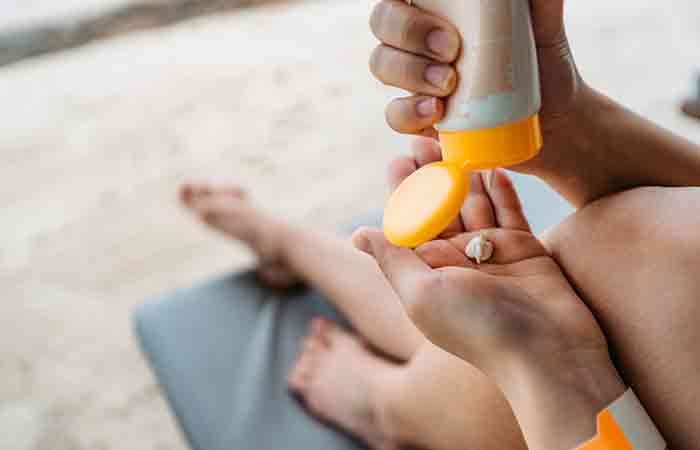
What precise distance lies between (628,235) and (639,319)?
2.6 inches

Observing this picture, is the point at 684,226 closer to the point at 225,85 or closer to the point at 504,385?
the point at 504,385

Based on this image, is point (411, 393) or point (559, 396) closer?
point (559, 396)

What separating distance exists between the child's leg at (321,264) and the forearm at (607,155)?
0.23 m

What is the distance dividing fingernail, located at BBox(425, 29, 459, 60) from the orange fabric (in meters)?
0.26

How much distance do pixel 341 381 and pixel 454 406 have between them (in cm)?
21

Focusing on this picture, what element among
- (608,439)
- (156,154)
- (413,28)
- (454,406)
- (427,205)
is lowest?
(156,154)

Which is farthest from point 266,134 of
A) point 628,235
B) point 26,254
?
point 628,235

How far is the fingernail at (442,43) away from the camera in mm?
488

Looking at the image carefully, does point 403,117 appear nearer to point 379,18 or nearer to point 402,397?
point 379,18

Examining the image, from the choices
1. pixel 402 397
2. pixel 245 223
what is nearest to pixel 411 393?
pixel 402 397

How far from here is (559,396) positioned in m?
0.51

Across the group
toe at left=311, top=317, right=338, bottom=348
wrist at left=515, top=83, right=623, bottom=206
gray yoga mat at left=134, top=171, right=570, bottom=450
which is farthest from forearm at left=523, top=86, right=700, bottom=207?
toe at left=311, top=317, right=338, bottom=348

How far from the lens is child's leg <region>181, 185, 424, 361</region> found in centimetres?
85

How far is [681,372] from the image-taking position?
0.53 m
